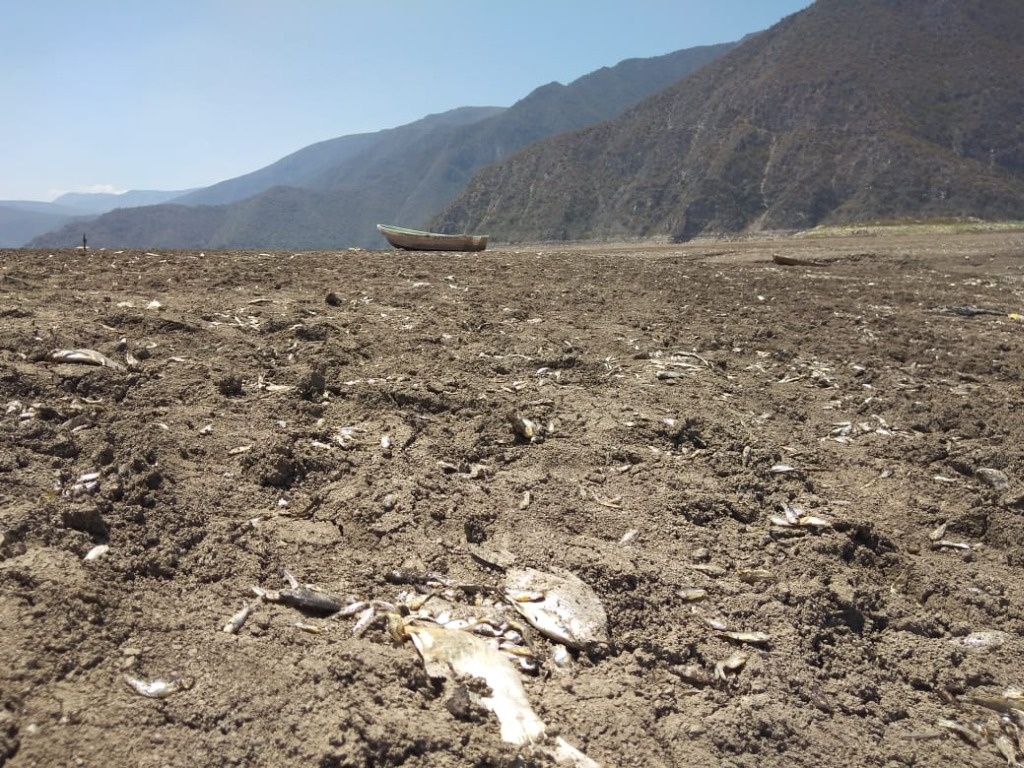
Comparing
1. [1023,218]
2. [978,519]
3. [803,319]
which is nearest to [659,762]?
[978,519]

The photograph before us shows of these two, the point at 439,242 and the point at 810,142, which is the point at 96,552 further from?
the point at 810,142

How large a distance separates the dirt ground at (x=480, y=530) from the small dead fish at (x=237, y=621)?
0.03 metres

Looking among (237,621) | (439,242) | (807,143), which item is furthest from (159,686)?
(807,143)

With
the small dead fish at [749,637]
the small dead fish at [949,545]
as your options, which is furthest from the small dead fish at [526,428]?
the small dead fish at [949,545]

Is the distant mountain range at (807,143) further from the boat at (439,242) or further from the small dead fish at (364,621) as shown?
the small dead fish at (364,621)

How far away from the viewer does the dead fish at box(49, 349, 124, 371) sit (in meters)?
3.85

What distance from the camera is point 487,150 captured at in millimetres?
198125

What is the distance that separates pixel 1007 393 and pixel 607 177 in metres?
84.6

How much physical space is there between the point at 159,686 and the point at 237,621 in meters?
0.34

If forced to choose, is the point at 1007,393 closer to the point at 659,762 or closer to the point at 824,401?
the point at 824,401

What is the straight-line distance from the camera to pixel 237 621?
2332 mm

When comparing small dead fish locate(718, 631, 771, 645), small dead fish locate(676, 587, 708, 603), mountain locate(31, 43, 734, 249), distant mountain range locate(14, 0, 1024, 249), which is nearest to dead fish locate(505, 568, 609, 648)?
small dead fish locate(676, 587, 708, 603)

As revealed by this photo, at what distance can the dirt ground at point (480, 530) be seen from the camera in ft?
6.75

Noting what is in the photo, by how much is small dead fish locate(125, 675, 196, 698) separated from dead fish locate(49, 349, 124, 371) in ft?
7.81
